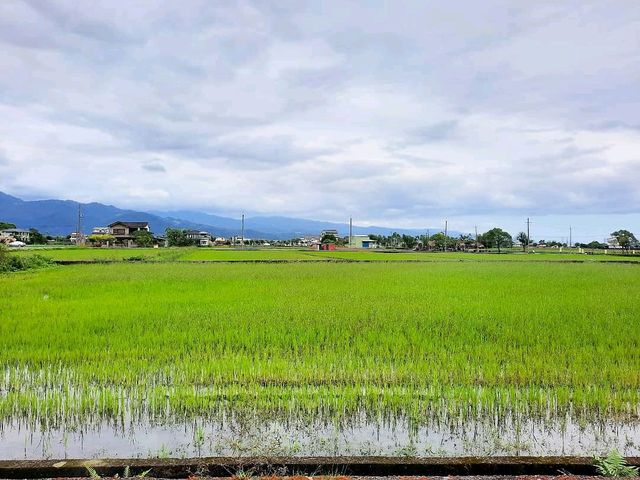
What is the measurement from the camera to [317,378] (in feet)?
17.7

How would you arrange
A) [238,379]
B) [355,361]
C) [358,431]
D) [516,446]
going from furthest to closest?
[355,361] → [238,379] → [358,431] → [516,446]

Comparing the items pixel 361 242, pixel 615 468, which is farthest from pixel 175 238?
pixel 615 468

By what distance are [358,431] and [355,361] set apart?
79.0 inches

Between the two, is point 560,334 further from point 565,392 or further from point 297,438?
point 297,438

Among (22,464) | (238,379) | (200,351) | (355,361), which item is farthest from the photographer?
(200,351)

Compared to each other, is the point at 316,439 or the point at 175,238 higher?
the point at 175,238

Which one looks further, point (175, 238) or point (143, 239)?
point (175, 238)

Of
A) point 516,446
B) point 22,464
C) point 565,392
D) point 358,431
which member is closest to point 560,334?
point 565,392

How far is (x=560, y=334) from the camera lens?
761 centimetres

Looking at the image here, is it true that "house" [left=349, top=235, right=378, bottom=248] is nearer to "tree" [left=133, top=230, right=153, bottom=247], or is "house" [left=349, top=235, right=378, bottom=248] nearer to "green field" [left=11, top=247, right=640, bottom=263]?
"tree" [left=133, top=230, right=153, bottom=247]

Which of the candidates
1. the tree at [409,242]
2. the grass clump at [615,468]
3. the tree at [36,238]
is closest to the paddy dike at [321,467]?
the grass clump at [615,468]

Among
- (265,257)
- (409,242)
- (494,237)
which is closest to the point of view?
(265,257)

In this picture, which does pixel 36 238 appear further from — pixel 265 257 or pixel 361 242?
pixel 265 257

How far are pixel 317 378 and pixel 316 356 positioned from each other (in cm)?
95
